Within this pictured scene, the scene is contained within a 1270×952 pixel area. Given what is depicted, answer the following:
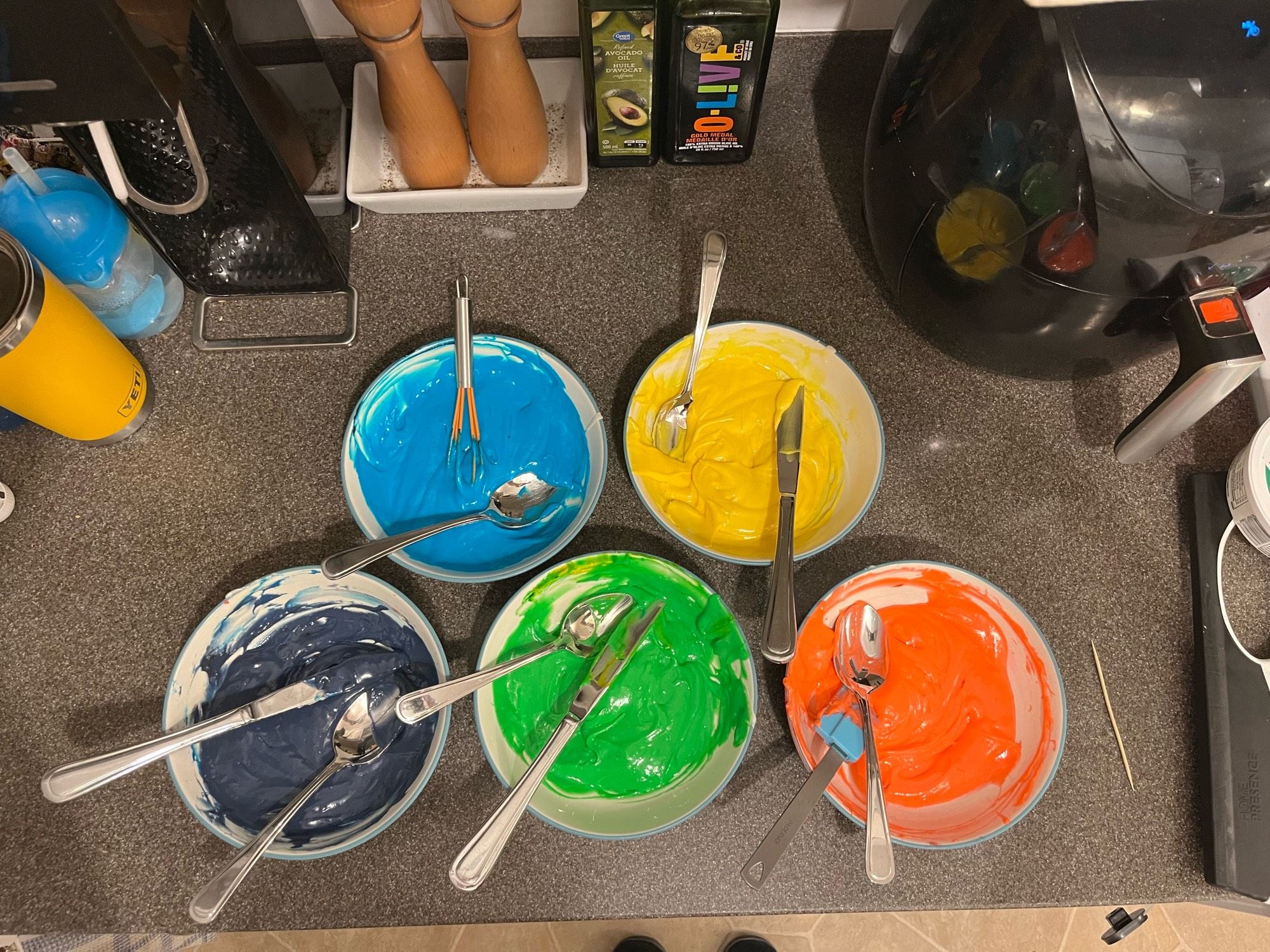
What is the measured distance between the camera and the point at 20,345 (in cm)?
60

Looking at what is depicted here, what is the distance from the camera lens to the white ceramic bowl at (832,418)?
703 millimetres

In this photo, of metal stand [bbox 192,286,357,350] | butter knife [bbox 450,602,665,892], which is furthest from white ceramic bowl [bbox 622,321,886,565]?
metal stand [bbox 192,286,357,350]

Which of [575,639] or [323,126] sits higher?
[323,126]

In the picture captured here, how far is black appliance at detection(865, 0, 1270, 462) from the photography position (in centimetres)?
51

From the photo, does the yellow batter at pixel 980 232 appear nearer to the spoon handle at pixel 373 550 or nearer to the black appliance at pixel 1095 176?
the black appliance at pixel 1095 176

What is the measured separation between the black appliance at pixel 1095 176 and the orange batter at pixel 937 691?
22 centimetres

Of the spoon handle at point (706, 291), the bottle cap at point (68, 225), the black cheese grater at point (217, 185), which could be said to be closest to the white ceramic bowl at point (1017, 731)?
the spoon handle at point (706, 291)

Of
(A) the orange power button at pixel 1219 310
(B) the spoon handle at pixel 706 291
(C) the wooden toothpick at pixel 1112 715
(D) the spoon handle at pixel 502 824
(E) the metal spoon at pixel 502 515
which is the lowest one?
(C) the wooden toothpick at pixel 1112 715

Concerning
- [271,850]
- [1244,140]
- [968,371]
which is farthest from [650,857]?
[1244,140]

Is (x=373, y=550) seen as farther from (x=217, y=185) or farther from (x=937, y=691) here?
(x=937, y=691)

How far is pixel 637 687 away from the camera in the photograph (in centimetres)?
70

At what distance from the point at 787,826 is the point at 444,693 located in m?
0.29

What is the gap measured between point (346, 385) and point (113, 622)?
31cm

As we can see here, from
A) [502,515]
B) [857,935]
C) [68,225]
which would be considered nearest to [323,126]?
[68,225]
